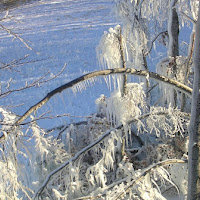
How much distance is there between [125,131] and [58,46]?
11904mm

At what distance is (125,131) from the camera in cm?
439

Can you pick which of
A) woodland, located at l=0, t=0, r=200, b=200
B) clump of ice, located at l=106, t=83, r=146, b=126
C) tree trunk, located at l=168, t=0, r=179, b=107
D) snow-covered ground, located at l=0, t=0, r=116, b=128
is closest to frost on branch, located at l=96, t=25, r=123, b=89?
woodland, located at l=0, t=0, r=200, b=200

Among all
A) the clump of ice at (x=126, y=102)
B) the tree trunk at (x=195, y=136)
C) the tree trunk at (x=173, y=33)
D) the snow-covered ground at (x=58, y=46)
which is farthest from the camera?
the snow-covered ground at (x=58, y=46)

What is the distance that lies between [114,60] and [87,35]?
12450 mm

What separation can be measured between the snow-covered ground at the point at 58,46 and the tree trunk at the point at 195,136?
15.7ft

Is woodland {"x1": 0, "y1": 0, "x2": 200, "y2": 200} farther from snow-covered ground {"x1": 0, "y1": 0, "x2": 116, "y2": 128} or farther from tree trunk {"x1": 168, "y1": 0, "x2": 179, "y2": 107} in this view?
snow-covered ground {"x1": 0, "y1": 0, "x2": 116, "y2": 128}

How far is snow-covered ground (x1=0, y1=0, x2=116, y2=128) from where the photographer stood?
429 inches

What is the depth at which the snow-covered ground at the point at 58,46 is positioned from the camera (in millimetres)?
10891

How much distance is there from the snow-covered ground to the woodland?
2545mm

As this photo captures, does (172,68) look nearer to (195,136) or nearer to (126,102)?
(126,102)

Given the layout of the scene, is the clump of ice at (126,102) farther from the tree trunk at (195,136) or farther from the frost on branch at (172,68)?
the tree trunk at (195,136)

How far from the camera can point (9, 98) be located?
11375mm

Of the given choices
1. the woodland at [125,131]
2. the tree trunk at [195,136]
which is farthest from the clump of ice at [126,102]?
the tree trunk at [195,136]

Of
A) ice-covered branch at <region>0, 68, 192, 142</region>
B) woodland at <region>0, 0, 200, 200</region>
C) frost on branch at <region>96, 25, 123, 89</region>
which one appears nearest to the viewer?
ice-covered branch at <region>0, 68, 192, 142</region>
